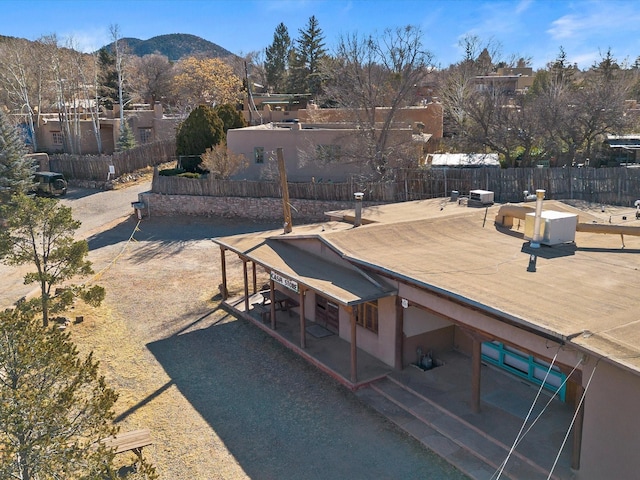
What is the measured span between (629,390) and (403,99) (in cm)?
2230

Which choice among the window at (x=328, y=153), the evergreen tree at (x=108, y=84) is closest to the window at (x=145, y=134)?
the evergreen tree at (x=108, y=84)

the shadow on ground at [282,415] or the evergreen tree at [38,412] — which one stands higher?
the evergreen tree at [38,412]

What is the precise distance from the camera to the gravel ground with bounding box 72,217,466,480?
9406mm

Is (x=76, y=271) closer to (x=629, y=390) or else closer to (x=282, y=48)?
(x=629, y=390)

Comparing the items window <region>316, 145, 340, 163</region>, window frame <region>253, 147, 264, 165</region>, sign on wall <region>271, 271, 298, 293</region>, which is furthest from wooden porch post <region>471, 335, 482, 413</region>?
window frame <region>253, 147, 264, 165</region>

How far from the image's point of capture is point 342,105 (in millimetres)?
28953

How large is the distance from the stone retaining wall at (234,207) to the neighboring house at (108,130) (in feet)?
50.5

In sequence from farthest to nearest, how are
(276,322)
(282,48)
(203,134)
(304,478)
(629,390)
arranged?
(282,48)
(203,134)
(276,322)
(304,478)
(629,390)

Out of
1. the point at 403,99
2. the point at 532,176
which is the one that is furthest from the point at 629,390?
the point at 403,99

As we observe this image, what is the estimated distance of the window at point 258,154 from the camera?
29.5m

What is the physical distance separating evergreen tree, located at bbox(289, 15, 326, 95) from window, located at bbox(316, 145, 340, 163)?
26.5m

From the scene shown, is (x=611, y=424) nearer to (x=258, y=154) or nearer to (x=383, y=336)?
(x=383, y=336)

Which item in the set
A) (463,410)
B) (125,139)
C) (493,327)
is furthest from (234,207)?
(493,327)

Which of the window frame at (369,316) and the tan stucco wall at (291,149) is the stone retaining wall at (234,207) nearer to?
the tan stucco wall at (291,149)
